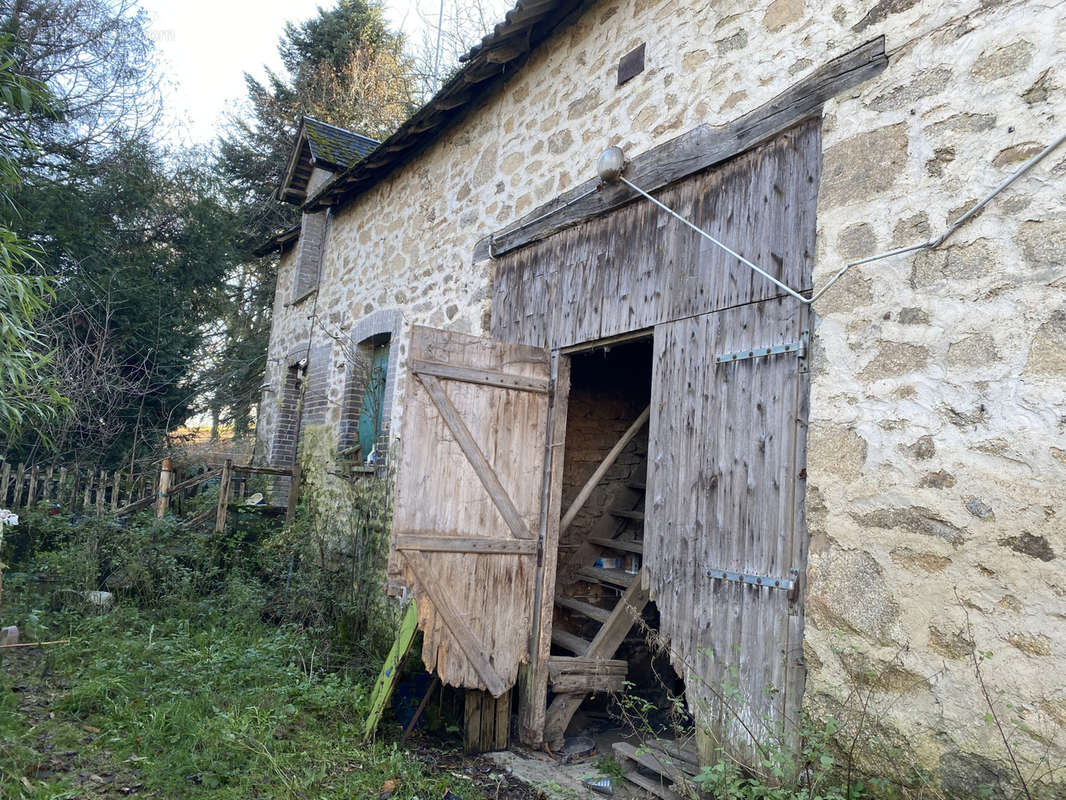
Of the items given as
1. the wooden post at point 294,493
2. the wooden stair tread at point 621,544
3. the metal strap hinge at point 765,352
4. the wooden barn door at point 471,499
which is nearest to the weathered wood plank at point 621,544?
the wooden stair tread at point 621,544

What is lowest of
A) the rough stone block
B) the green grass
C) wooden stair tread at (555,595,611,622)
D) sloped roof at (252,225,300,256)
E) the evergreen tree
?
the green grass

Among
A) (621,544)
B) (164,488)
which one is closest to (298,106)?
(164,488)

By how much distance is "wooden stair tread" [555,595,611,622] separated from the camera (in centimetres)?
509

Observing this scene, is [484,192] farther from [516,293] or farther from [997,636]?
[997,636]

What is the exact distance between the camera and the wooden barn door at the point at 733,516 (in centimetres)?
305

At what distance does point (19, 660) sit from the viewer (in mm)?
5062

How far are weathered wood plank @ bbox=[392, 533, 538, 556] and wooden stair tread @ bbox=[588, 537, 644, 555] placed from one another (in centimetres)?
118

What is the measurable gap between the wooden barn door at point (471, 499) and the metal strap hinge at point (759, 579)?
1.51 m

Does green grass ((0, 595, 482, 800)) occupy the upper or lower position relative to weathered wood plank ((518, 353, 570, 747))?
lower

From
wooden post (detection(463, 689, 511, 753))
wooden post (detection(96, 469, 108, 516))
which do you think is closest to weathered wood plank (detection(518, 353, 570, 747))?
wooden post (detection(463, 689, 511, 753))

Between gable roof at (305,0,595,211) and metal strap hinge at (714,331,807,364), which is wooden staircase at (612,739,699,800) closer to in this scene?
metal strap hinge at (714,331,807,364)

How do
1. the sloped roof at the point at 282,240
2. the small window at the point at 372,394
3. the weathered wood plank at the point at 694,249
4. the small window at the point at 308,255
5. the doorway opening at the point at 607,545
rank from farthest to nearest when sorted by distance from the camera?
the sloped roof at the point at 282,240
the small window at the point at 308,255
the small window at the point at 372,394
the doorway opening at the point at 607,545
the weathered wood plank at the point at 694,249

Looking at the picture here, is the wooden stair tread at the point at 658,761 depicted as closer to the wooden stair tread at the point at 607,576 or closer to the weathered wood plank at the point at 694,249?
the wooden stair tread at the point at 607,576

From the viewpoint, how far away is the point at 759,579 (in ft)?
10.3
